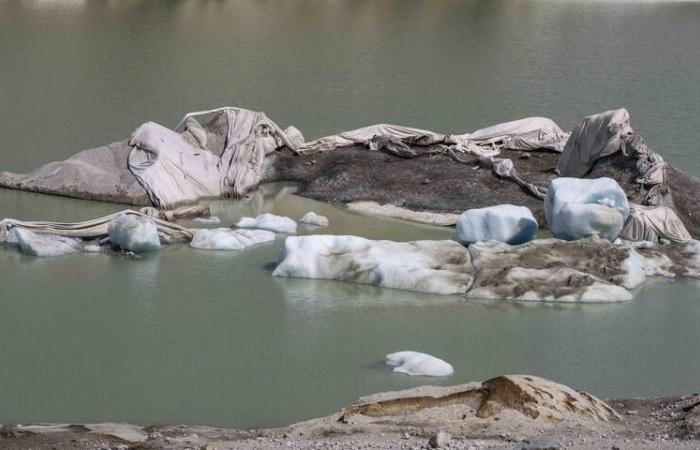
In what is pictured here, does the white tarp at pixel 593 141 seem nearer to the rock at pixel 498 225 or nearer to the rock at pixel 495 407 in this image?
the rock at pixel 498 225

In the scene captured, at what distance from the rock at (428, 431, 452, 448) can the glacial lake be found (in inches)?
53.4

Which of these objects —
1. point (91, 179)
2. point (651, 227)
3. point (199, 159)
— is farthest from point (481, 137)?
point (91, 179)

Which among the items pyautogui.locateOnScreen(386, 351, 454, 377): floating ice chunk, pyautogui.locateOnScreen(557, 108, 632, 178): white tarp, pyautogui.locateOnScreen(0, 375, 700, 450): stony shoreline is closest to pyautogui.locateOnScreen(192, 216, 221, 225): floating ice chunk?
pyautogui.locateOnScreen(557, 108, 632, 178): white tarp

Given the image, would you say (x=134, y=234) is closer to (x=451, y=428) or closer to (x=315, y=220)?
(x=315, y=220)

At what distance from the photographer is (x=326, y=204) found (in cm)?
1227

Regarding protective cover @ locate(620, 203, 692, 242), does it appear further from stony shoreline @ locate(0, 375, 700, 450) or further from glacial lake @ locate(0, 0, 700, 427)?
stony shoreline @ locate(0, 375, 700, 450)

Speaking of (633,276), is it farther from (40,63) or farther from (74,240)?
(40,63)

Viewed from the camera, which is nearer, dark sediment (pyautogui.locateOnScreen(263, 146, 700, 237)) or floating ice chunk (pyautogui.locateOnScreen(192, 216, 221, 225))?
floating ice chunk (pyautogui.locateOnScreen(192, 216, 221, 225))

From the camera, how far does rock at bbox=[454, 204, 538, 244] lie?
10375 mm

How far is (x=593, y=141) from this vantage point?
1215cm

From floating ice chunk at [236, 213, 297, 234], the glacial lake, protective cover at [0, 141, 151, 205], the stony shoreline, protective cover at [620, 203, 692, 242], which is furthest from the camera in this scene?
protective cover at [0, 141, 151, 205]

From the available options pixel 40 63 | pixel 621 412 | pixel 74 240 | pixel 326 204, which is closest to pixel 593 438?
pixel 621 412

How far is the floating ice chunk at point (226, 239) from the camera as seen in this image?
10555 mm

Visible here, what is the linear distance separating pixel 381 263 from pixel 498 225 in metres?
1.31
